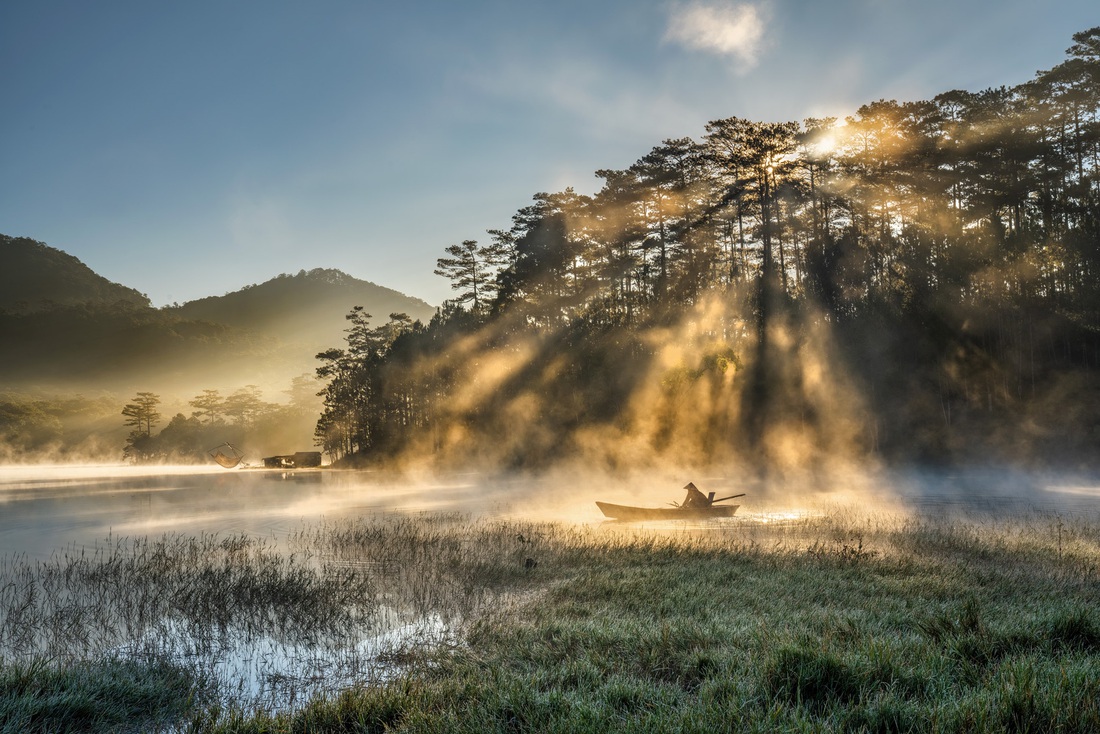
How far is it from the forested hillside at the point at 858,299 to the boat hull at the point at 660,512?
70.3 feet

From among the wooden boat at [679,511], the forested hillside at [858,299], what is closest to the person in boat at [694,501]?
the wooden boat at [679,511]

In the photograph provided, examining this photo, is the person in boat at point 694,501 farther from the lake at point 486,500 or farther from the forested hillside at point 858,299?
the forested hillside at point 858,299

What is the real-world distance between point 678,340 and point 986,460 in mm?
20457

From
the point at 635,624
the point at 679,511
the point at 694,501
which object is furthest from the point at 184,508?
the point at 635,624

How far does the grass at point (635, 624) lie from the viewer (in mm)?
5332

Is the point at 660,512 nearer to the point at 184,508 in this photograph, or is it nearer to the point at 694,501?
the point at 694,501

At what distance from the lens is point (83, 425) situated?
158250 mm

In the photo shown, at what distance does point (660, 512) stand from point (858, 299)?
105 ft

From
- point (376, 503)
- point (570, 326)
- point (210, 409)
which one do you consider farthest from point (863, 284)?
point (210, 409)

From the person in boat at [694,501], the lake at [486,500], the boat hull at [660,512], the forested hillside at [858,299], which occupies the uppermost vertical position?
the forested hillside at [858,299]

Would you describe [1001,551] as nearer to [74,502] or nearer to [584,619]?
[584,619]

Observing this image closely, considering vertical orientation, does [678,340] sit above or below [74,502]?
above

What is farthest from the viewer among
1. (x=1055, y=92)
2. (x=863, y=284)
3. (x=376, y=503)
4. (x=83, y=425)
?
(x=83, y=425)

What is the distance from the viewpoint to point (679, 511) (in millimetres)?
22188
